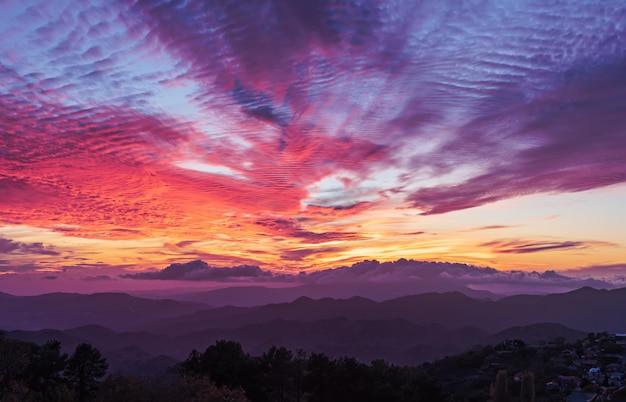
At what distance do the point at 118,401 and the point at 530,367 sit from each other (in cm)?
8341

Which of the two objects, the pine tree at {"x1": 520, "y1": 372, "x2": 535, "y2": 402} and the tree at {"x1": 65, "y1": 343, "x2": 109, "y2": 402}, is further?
the tree at {"x1": 65, "y1": 343, "x2": 109, "y2": 402}

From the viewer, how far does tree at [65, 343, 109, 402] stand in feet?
220

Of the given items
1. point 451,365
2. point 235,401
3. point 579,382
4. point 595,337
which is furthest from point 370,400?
point 595,337

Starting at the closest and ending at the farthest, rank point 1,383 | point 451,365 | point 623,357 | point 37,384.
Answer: point 1,383, point 37,384, point 623,357, point 451,365

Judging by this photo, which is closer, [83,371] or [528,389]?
[528,389]

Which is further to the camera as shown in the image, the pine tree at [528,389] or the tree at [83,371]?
the tree at [83,371]

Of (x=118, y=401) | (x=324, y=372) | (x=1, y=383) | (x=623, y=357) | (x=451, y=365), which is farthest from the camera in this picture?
(x=451, y=365)

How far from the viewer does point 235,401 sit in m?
35.6

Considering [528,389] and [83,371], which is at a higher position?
[528,389]

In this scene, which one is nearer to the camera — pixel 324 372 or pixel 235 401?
pixel 235 401

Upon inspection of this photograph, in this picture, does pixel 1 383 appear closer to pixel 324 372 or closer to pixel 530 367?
pixel 324 372

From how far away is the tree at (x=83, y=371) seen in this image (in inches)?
2640

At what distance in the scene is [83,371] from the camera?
2660 inches

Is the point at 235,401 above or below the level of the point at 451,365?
above
